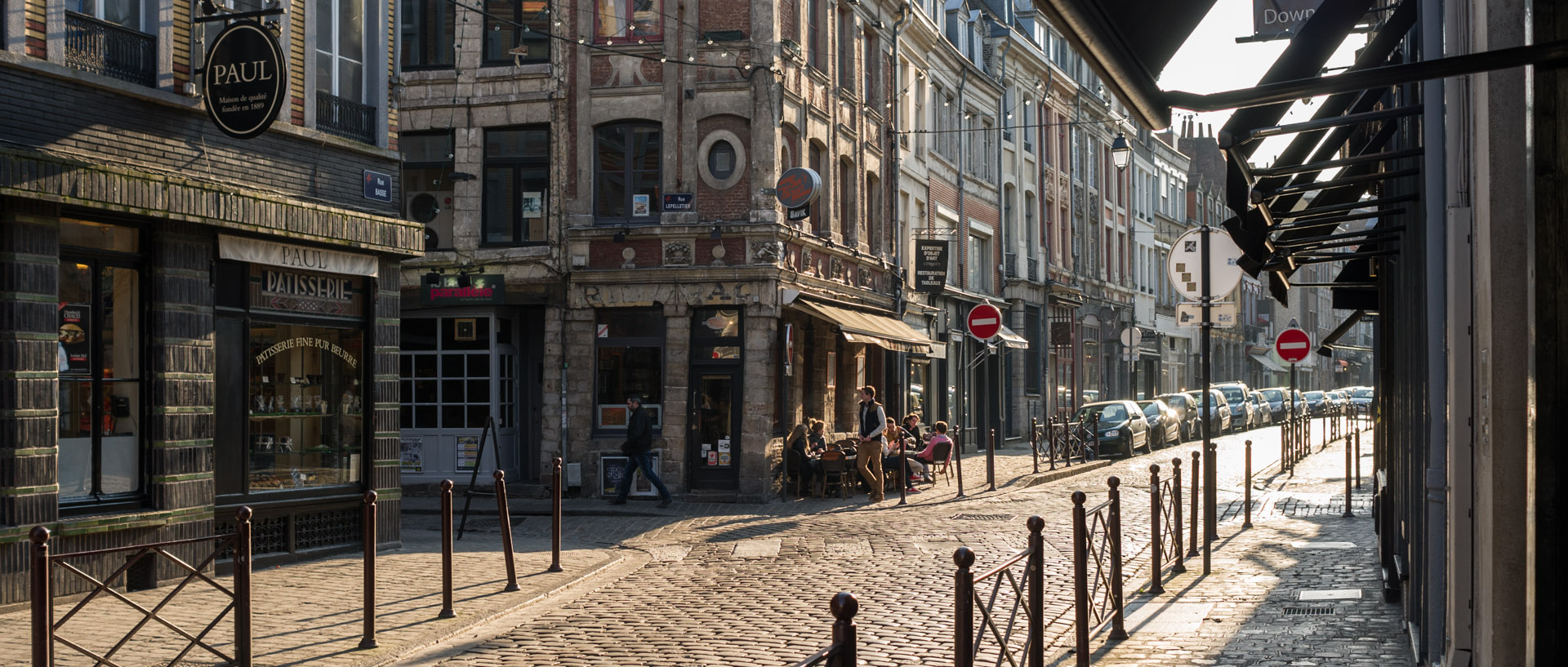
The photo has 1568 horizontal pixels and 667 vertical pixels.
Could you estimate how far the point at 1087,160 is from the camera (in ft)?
165

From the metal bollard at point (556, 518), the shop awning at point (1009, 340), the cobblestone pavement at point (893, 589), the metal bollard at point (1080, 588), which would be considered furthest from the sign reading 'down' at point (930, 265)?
the metal bollard at point (1080, 588)

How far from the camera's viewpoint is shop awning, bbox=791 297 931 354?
2377cm

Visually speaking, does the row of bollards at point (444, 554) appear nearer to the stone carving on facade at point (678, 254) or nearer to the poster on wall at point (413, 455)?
the stone carving on facade at point (678, 254)

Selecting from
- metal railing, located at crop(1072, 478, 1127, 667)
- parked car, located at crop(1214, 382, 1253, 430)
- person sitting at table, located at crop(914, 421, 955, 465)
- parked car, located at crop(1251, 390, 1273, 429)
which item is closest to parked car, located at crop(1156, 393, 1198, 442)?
parked car, located at crop(1214, 382, 1253, 430)

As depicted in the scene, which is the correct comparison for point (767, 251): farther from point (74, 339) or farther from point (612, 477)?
point (74, 339)

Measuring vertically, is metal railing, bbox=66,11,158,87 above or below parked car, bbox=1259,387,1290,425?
above

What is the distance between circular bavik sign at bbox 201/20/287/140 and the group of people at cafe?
10.3 meters

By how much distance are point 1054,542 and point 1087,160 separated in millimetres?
36616

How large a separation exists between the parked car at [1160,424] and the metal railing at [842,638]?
105ft

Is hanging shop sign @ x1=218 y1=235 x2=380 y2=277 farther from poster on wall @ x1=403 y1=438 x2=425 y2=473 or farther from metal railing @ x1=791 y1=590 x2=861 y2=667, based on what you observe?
metal railing @ x1=791 y1=590 x2=861 y2=667

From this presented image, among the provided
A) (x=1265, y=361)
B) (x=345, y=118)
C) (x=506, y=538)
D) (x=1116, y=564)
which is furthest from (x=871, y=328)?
(x=1265, y=361)

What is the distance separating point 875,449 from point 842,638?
17.6 metres

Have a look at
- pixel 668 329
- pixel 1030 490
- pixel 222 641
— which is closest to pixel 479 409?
pixel 668 329

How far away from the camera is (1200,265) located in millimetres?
13383
